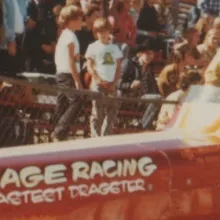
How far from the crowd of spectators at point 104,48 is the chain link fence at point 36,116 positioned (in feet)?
0.56

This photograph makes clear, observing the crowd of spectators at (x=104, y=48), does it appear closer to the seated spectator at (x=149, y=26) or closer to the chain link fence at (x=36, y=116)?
the seated spectator at (x=149, y=26)

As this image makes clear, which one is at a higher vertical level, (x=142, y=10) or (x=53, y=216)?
(x=53, y=216)

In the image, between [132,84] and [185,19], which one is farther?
[185,19]

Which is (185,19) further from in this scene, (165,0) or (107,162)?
(107,162)

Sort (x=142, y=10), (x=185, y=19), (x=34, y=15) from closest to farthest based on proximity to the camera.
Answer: (x=34, y=15)
(x=142, y=10)
(x=185, y=19)

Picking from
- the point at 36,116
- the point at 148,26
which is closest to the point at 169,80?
the point at 36,116

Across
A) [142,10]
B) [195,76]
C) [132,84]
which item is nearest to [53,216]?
[195,76]

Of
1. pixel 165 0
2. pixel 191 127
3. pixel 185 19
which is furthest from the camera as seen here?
pixel 185 19

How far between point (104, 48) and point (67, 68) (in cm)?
53

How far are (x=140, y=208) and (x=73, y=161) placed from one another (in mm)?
489

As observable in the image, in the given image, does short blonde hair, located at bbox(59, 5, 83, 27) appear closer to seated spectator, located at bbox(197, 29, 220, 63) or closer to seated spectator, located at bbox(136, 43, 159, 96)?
seated spectator, located at bbox(136, 43, 159, 96)

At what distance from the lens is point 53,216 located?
4152 mm

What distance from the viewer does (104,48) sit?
845 centimetres

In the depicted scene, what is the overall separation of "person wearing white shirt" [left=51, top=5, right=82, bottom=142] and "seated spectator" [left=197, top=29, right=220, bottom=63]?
2838 millimetres
